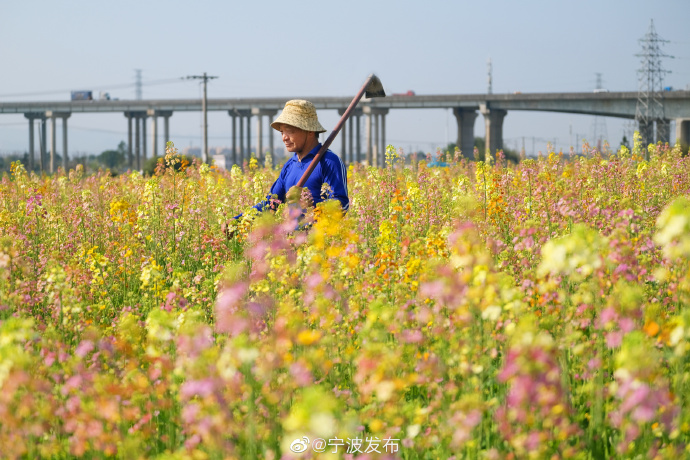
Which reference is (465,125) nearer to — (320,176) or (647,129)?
(647,129)

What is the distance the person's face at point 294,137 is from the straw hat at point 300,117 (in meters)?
0.09

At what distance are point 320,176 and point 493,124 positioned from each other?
66.5 meters

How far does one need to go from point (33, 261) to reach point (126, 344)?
2531 mm

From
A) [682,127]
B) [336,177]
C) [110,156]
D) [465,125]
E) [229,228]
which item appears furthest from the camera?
[110,156]

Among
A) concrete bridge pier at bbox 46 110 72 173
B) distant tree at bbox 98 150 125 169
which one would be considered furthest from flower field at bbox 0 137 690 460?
distant tree at bbox 98 150 125 169

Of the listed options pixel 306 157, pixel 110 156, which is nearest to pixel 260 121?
pixel 306 157

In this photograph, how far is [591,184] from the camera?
7.14 meters

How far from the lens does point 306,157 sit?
237 inches

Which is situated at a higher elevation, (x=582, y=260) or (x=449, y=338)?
(x=582, y=260)

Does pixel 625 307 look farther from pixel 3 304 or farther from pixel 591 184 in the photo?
pixel 591 184

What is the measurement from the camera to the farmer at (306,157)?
5758mm

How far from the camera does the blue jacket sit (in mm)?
5721

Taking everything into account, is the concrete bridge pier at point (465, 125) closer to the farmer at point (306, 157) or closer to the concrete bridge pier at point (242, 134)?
the concrete bridge pier at point (242, 134)

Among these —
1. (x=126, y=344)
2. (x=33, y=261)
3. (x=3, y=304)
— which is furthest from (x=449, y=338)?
(x=33, y=261)
